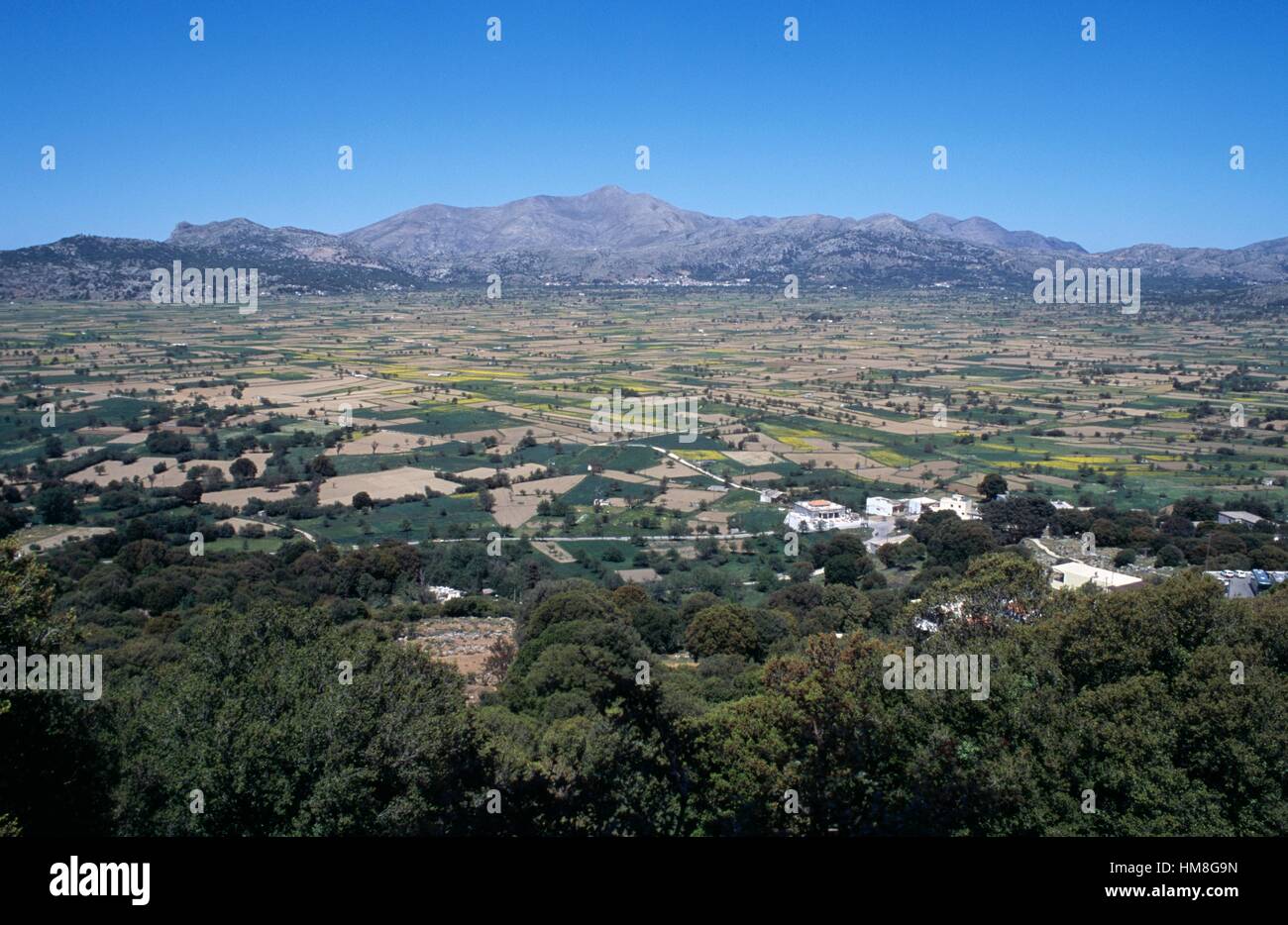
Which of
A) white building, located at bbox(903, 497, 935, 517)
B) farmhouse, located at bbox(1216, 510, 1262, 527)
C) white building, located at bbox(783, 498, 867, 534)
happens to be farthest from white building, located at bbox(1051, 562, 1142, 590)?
farmhouse, located at bbox(1216, 510, 1262, 527)

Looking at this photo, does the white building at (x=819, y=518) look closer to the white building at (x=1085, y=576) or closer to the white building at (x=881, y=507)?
the white building at (x=881, y=507)

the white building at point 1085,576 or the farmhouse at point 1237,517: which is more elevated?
the farmhouse at point 1237,517

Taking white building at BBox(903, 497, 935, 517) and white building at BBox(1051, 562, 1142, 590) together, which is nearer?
white building at BBox(1051, 562, 1142, 590)

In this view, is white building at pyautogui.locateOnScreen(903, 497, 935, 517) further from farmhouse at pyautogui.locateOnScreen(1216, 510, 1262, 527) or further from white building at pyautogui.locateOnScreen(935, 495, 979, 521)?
farmhouse at pyautogui.locateOnScreen(1216, 510, 1262, 527)

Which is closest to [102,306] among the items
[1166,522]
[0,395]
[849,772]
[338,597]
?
[0,395]

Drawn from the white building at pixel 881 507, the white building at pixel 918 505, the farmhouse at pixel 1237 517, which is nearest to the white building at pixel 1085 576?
the white building at pixel 918 505
